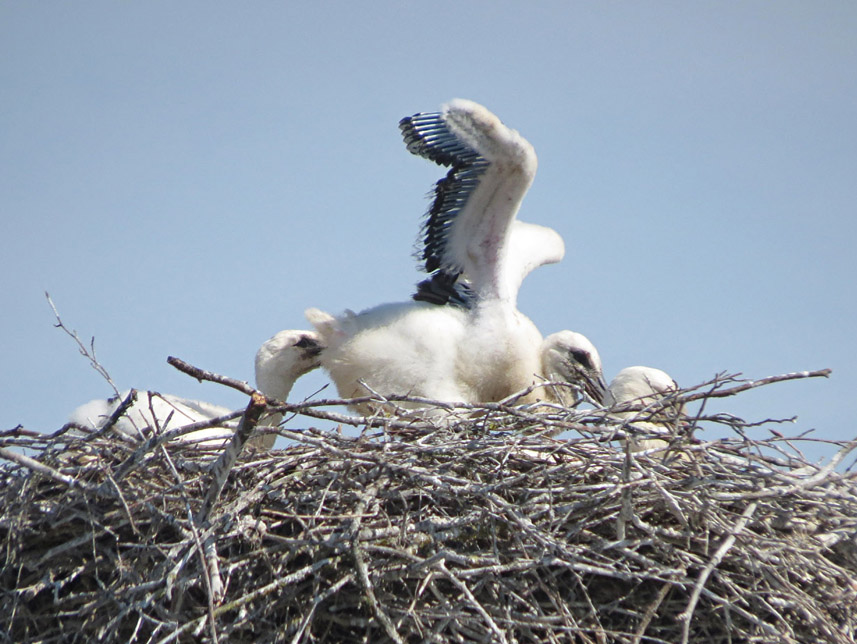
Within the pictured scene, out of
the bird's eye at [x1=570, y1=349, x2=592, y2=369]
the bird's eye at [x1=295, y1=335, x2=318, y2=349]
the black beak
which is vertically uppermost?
the bird's eye at [x1=570, y1=349, x2=592, y2=369]

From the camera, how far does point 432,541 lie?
3.38m

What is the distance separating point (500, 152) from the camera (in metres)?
5.21

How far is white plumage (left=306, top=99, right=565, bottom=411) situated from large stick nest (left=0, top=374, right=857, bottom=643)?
1465 millimetres

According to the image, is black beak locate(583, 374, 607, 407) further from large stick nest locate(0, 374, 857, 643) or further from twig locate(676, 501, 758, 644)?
twig locate(676, 501, 758, 644)

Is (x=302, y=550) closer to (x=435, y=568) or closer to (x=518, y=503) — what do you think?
(x=435, y=568)

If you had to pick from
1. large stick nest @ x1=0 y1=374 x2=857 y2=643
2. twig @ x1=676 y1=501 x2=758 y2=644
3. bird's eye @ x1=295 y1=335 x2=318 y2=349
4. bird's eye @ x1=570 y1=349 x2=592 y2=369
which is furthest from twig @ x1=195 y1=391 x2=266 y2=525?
bird's eye @ x1=570 y1=349 x2=592 y2=369

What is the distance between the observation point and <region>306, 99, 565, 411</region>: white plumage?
518 cm

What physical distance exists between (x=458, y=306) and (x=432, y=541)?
2.18 meters

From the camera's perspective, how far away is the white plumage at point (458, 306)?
204 inches

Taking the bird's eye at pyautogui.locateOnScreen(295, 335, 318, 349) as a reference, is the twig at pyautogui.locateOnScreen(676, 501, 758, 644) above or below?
below

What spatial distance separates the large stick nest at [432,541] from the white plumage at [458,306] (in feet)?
4.81

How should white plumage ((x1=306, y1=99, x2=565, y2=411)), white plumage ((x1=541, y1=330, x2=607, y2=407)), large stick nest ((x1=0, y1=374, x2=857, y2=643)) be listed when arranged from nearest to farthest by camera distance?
large stick nest ((x1=0, y1=374, x2=857, y2=643)) → white plumage ((x1=306, y1=99, x2=565, y2=411)) → white plumage ((x1=541, y1=330, x2=607, y2=407))

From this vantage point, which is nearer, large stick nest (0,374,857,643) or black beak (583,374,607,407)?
large stick nest (0,374,857,643)

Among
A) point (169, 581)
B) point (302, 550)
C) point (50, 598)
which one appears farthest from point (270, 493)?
point (50, 598)
